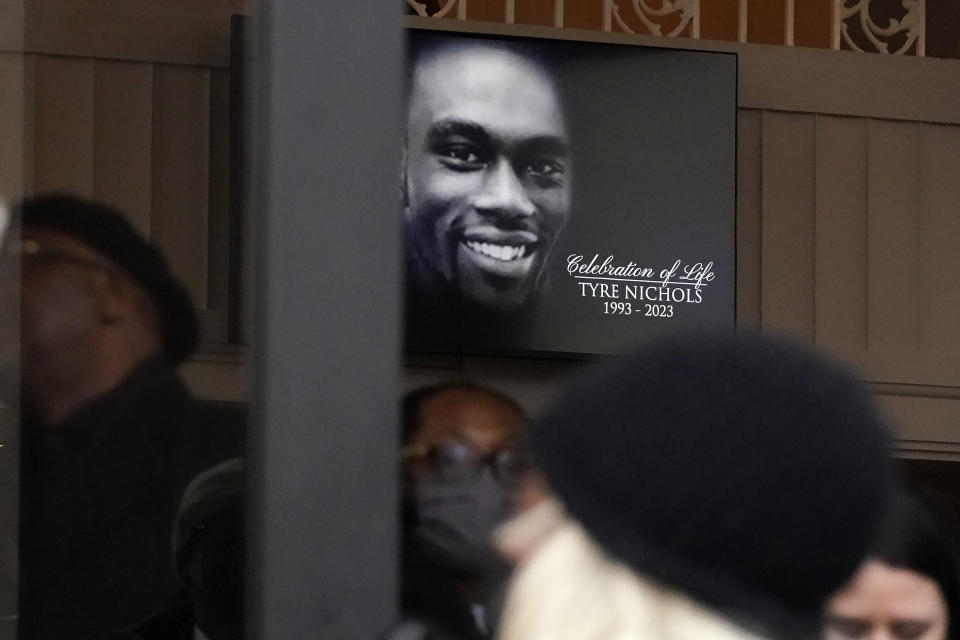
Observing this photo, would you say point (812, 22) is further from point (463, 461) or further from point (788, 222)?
point (463, 461)

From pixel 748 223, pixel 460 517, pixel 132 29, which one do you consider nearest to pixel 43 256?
pixel 132 29

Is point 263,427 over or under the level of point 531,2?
under

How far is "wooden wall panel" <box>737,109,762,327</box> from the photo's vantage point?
3.81 meters

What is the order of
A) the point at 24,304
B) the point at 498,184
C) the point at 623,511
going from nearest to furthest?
the point at 623,511 → the point at 24,304 → the point at 498,184

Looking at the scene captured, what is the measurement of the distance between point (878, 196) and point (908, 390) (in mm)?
426

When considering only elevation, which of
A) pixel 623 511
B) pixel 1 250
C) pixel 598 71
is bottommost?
pixel 623 511

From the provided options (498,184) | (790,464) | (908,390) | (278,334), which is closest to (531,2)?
(498,184)

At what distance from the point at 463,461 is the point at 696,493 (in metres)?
1.44

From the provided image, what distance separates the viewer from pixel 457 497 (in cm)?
204

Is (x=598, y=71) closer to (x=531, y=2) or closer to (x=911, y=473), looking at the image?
(x=531, y=2)

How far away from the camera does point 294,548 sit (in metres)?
0.97

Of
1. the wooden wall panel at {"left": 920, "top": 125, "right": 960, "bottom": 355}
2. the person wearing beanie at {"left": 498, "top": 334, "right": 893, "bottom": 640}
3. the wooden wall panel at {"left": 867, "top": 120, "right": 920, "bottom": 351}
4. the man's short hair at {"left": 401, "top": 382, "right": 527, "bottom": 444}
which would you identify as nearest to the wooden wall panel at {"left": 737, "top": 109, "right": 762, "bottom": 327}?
the wooden wall panel at {"left": 867, "top": 120, "right": 920, "bottom": 351}

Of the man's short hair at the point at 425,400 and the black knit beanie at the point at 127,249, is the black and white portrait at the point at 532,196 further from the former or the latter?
the black knit beanie at the point at 127,249

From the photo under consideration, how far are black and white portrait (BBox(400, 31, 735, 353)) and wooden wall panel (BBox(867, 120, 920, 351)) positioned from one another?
0.41 m
